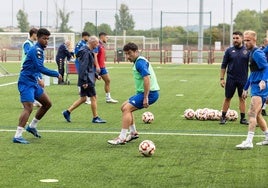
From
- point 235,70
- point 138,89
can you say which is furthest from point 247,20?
point 138,89

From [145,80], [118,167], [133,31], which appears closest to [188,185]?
[118,167]

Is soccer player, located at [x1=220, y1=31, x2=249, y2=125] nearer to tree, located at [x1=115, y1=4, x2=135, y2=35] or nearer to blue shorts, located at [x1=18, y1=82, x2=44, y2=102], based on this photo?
blue shorts, located at [x1=18, y1=82, x2=44, y2=102]

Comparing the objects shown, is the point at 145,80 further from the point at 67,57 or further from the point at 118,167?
the point at 67,57

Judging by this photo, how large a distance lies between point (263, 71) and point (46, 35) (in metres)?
3.95

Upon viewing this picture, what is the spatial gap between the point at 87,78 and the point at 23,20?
177 feet

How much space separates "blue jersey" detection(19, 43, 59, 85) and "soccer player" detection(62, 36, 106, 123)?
2877mm

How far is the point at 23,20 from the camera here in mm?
69438

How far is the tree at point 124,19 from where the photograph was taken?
67494mm

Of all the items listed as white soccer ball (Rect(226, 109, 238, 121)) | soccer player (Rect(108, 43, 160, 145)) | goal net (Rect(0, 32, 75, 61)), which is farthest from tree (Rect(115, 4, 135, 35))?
soccer player (Rect(108, 43, 160, 145))

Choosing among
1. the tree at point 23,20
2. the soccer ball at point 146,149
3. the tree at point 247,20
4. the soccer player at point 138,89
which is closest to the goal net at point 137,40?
the tree at point 247,20

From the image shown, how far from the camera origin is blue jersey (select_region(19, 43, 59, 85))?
538 inches

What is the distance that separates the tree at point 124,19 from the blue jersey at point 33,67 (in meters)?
53.5

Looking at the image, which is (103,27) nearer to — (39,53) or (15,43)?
(15,43)

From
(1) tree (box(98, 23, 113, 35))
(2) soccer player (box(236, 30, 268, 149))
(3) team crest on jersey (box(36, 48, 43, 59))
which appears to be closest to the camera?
(2) soccer player (box(236, 30, 268, 149))
